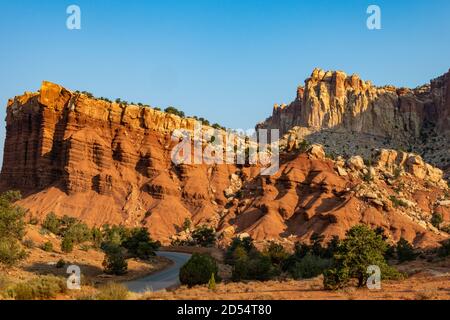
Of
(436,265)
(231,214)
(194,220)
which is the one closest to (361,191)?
(231,214)

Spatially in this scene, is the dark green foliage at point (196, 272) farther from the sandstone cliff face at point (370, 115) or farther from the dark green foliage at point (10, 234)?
the sandstone cliff face at point (370, 115)

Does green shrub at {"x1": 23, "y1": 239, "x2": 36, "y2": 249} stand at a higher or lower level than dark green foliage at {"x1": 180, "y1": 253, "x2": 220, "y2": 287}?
higher

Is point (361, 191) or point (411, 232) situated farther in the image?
point (361, 191)

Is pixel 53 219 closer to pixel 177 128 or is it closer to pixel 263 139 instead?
pixel 177 128

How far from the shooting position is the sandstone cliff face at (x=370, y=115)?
134 metres

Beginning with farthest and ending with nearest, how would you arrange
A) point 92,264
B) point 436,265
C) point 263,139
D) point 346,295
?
1. point 263,139
2. point 436,265
3. point 92,264
4. point 346,295

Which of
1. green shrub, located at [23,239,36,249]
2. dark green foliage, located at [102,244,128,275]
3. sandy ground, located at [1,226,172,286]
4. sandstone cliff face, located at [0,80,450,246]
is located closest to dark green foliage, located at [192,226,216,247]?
sandstone cliff face, located at [0,80,450,246]

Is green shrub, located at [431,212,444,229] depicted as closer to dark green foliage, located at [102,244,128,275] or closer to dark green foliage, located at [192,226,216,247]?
dark green foliage, located at [192,226,216,247]

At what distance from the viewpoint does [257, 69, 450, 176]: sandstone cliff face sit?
440 ft

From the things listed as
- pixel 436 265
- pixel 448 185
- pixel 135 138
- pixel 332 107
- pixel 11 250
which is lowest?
pixel 436 265

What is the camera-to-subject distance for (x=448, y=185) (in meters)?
101

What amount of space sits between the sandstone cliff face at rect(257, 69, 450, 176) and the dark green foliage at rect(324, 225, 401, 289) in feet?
325

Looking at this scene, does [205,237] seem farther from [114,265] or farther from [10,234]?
[10,234]

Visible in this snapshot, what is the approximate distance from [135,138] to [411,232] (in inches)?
2237
